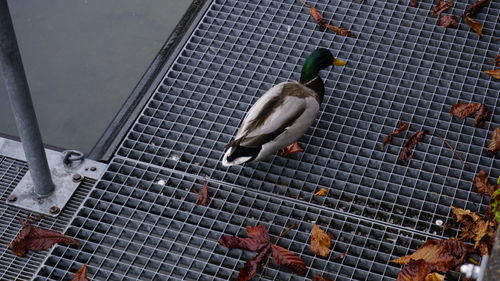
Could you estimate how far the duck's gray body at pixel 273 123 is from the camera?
3479 millimetres

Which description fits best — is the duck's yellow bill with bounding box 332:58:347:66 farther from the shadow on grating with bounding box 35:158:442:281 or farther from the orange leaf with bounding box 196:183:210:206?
the orange leaf with bounding box 196:183:210:206

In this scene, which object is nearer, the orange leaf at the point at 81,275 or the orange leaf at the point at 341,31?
the orange leaf at the point at 81,275

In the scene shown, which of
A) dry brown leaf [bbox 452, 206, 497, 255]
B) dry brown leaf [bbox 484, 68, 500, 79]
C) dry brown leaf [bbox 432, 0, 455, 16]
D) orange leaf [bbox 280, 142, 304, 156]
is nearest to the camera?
dry brown leaf [bbox 452, 206, 497, 255]

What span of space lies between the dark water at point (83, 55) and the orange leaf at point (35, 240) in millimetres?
1271

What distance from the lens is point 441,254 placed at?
3.20 metres

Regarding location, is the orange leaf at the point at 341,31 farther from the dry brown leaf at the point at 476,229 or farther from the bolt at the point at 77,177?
the bolt at the point at 77,177

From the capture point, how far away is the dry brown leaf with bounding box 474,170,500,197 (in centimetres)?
344

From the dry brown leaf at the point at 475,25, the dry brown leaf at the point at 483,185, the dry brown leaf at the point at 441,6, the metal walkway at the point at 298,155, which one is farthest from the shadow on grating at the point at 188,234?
the dry brown leaf at the point at 441,6

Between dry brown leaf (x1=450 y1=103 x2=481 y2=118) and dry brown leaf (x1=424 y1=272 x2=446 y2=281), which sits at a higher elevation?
dry brown leaf (x1=450 y1=103 x2=481 y2=118)

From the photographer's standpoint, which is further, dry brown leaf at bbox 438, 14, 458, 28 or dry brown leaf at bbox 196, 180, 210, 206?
dry brown leaf at bbox 438, 14, 458, 28

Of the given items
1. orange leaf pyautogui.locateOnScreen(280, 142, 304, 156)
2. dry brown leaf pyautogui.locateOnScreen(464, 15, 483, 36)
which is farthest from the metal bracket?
dry brown leaf pyautogui.locateOnScreen(464, 15, 483, 36)

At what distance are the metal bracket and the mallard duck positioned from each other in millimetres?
635

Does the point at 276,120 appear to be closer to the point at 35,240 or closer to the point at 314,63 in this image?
the point at 314,63

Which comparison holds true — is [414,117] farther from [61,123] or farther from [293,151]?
[61,123]
